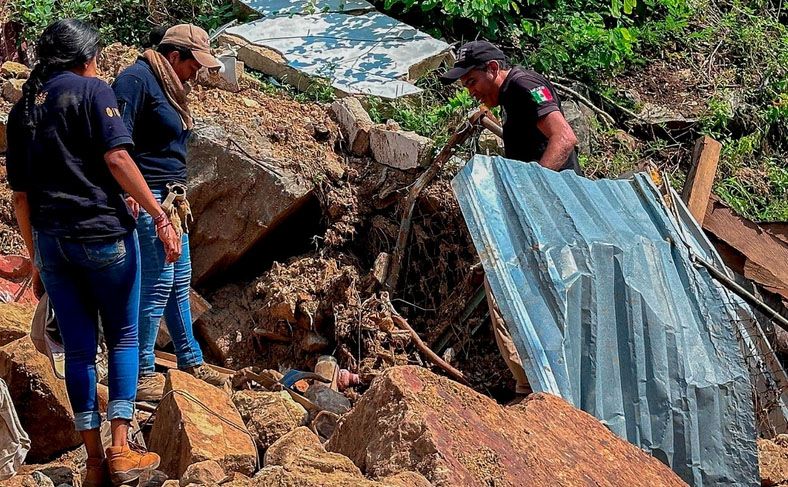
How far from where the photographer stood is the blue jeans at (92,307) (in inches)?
135

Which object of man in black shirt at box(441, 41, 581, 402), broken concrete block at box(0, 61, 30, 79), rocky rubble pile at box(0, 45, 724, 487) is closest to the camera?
rocky rubble pile at box(0, 45, 724, 487)

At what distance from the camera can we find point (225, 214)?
19.6 ft

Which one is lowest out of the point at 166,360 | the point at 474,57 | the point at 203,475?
the point at 166,360

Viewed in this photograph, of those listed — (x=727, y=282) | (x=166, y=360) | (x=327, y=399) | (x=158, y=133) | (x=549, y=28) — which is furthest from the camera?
(x=549, y=28)

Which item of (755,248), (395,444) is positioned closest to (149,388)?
(395,444)

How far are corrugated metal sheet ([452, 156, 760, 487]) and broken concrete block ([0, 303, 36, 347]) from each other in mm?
2350

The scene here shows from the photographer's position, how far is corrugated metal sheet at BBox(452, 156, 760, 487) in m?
3.78

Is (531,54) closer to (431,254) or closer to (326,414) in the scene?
(431,254)

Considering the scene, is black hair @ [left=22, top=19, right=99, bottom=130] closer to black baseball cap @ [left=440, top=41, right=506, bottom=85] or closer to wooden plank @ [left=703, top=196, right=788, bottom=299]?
black baseball cap @ [left=440, top=41, right=506, bottom=85]

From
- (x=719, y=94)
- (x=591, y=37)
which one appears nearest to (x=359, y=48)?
(x=591, y=37)

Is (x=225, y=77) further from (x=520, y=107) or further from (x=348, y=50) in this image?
(x=520, y=107)

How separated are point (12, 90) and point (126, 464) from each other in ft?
13.4

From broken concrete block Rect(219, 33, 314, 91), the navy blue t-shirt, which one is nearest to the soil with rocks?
broken concrete block Rect(219, 33, 314, 91)

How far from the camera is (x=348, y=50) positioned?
7.13 m
